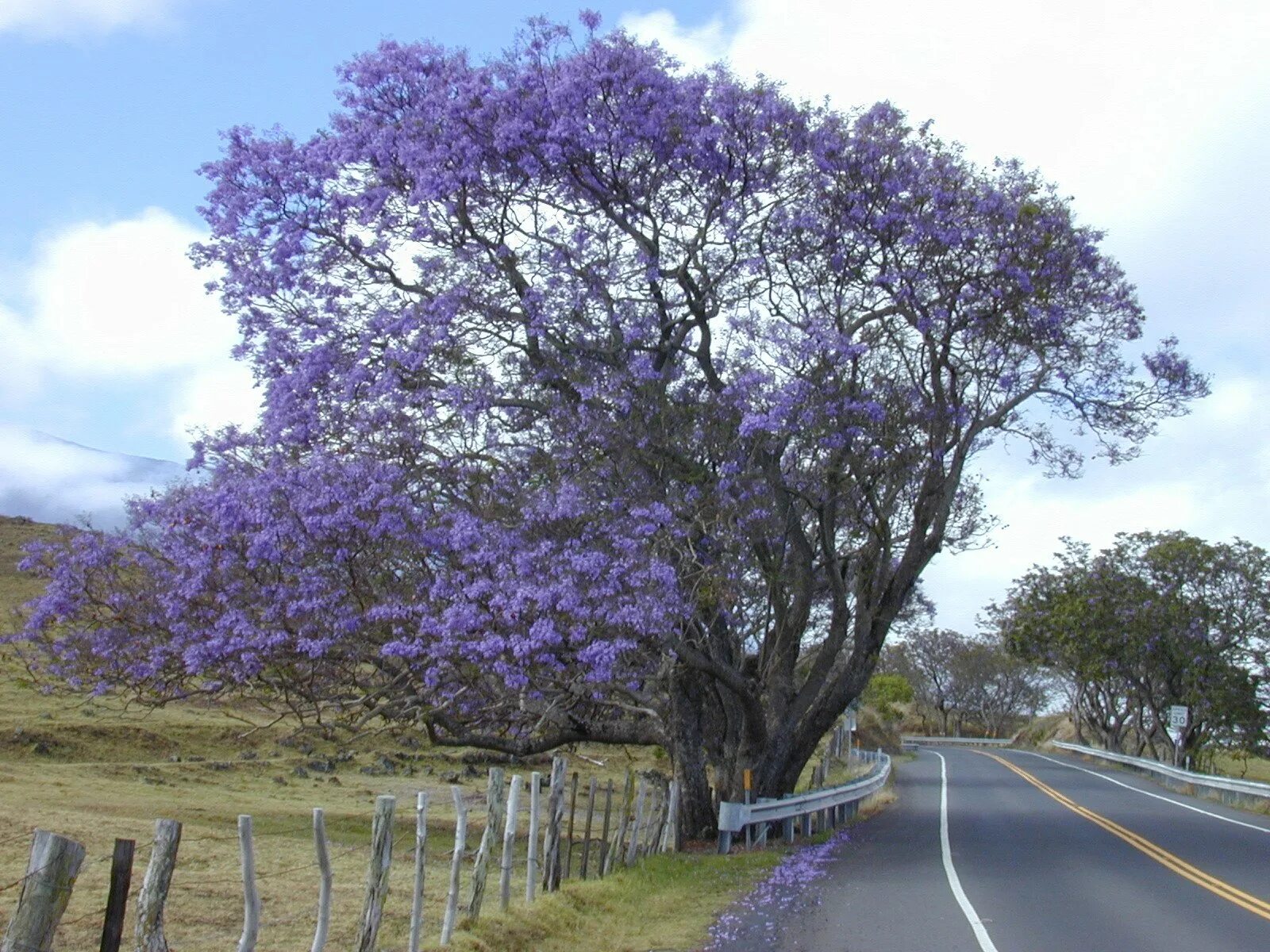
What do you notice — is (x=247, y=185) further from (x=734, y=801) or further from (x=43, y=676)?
(x=734, y=801)

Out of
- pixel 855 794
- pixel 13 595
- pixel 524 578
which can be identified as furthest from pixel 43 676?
pixel 13 595

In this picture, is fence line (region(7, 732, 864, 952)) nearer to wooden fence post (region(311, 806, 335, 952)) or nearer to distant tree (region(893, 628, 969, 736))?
wooden fence post (region(311, 806, 335, 952))

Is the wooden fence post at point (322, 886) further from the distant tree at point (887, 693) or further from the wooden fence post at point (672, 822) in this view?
the distant tree at point (887, 693)

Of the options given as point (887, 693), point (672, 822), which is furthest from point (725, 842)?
point (887, 693)

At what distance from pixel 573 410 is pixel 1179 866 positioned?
35.0 ft

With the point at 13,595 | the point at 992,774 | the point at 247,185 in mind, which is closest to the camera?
the point at 247,185

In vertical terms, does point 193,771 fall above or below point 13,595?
below

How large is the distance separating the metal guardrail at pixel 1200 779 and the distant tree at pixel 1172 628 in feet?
5.49

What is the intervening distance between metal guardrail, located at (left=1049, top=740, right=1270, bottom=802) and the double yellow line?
13.9 ft

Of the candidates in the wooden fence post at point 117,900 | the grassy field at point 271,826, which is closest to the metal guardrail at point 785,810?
the grassy field at point 271,826

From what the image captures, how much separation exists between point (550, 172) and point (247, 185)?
442cm

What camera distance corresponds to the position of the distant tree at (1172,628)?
48688mm

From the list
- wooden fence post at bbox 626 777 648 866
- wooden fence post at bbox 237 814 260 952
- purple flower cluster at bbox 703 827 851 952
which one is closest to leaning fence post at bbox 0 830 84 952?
wooden fence post at bbox 237 814 260 952

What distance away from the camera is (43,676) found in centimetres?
1797
